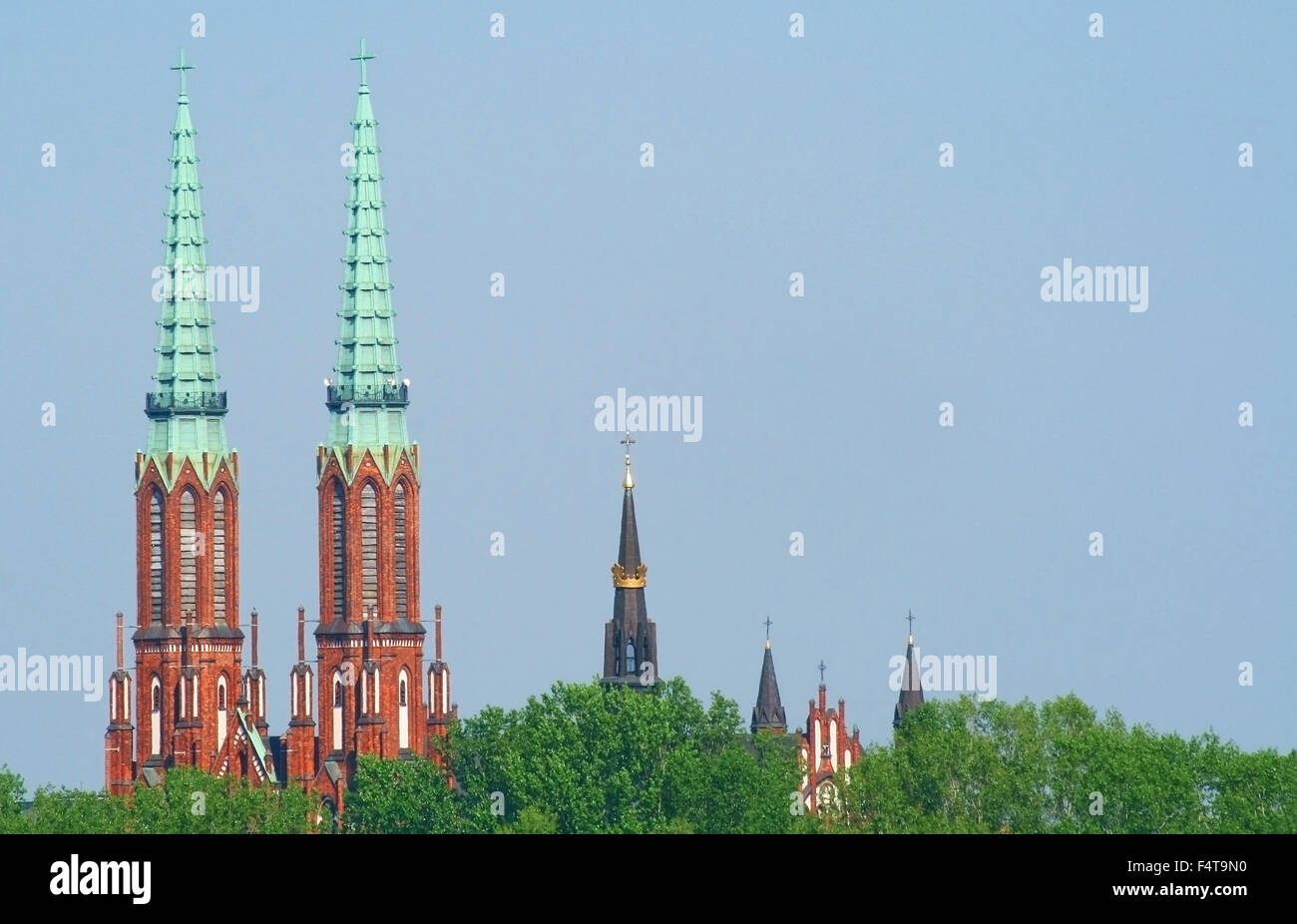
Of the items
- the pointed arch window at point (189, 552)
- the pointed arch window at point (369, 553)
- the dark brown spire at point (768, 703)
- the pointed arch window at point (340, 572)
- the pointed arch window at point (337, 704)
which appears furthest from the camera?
the dark brown spire at point (768, 703)

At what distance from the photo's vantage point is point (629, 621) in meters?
151

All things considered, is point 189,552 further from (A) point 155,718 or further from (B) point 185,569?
(A) point 155,718

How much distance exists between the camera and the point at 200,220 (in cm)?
14125

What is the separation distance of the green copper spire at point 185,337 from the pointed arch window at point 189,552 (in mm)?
1046

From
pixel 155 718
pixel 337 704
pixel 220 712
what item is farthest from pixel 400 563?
pixel 155 718

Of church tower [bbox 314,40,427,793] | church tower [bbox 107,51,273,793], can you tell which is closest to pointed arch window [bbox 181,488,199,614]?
church tower [bbox 107,51,273,793]

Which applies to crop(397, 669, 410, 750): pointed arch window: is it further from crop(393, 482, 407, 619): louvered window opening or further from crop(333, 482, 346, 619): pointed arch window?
crop(333, 482, 346, 619): pointed arch window

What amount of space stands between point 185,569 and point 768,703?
29222 mm

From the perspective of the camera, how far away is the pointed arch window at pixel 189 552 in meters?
141

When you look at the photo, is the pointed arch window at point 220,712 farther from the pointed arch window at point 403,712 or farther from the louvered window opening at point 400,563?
the louvered window opening at point 400,563

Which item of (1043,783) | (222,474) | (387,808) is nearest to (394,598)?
(222,474)

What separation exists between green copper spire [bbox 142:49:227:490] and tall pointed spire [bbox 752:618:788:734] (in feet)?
89.6

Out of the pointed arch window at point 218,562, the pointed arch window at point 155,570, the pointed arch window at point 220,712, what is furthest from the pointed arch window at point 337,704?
the pointed arch window at point 155,570
